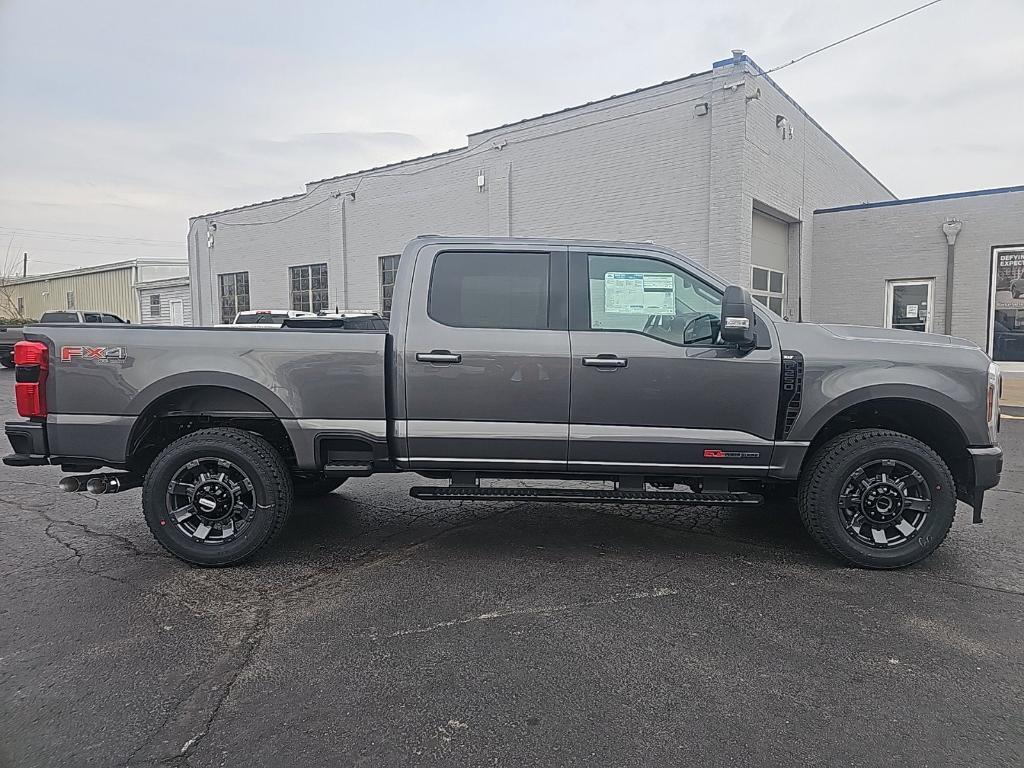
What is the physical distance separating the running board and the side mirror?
104cm

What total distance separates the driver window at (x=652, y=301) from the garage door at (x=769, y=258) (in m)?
10.8

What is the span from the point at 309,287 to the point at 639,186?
43.6 feet

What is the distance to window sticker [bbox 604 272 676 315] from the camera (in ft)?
14.5

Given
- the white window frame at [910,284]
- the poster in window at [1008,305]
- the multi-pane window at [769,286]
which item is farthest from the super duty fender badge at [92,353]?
the poster in window at [1008,305]

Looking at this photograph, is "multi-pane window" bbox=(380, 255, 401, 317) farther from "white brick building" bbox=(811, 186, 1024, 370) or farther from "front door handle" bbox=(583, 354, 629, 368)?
"front door handle" bbox=(583, 354, 629, 368)

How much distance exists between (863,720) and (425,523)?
11.0 ft

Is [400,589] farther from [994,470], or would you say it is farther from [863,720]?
[994,470]

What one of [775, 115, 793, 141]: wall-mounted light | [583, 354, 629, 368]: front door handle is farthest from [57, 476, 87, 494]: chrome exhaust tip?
[775, 115, 793, 141]: wall-mounted light

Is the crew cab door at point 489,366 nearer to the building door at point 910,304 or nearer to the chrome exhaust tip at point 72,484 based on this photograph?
the chrome exhaust tip at point 72,484

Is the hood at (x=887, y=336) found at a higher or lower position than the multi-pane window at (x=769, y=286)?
lower

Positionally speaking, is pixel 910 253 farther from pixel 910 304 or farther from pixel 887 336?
pixel 887 336

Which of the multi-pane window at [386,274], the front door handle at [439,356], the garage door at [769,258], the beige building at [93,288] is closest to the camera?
the front door handle at [439,356]

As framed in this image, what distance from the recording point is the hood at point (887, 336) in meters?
4.32

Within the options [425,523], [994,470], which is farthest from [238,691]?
[994,470]
